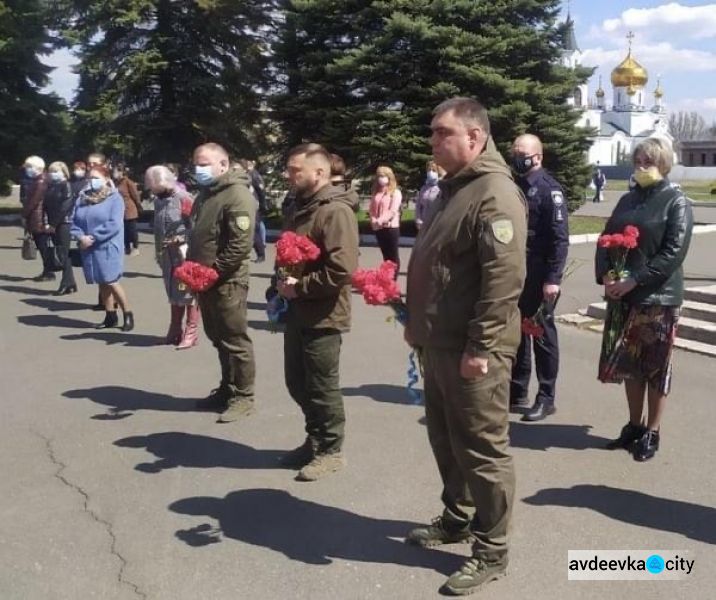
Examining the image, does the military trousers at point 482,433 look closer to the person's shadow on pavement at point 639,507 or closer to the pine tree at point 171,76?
the person's shadow on pavement at point 639,507

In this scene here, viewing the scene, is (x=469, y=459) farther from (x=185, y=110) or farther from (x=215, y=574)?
(x=185, y=110)

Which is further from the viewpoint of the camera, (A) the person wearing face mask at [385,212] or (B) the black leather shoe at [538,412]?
(A) the person wearing face mask at [385,212]

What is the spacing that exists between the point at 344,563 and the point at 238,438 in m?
1.89

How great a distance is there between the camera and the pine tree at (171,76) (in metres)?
21.8

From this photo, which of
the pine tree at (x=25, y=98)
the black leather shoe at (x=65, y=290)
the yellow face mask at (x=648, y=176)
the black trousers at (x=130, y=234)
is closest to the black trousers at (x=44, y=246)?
the black leather shoe at (x=65, y=290)

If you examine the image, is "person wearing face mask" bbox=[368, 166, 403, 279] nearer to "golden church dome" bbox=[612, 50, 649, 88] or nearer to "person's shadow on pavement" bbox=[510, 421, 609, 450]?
"person's shadow on pavement" bbox=[510, 421, 609, 450]

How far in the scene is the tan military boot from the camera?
463 centimetres

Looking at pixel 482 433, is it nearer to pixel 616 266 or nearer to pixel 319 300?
pixel 319 300

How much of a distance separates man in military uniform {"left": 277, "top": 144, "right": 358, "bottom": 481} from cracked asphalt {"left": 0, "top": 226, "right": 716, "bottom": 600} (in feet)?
1.08

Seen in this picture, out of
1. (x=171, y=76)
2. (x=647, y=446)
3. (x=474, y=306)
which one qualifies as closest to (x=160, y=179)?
(x=647, y=446)

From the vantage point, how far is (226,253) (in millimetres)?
5547

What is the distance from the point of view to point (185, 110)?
72.9ft

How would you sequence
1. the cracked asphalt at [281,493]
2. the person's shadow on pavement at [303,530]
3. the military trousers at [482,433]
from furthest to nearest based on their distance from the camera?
the person's shadow on pavement at [303,530] → the cracked asphalt at [281,493] → the military trousers at [482,433]

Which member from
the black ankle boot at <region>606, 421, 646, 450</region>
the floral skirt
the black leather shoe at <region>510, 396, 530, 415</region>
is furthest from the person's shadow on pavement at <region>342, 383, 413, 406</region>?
the floral skirt
